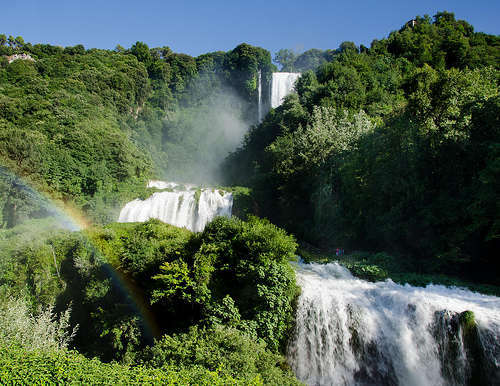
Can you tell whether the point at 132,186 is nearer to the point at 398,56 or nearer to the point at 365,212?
the point at 365,212

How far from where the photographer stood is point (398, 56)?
1937 inches

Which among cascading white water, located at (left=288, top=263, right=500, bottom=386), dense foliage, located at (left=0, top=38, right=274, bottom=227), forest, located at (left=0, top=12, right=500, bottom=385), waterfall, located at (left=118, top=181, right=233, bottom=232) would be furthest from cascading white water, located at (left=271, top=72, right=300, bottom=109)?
cascading white water, located at (left=288, top=263, right=500, bottom=386)

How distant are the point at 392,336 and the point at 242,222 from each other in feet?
26.4

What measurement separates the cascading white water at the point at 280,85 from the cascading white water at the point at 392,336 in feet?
172

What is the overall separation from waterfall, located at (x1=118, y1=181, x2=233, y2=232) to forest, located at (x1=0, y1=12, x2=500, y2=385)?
1.81m

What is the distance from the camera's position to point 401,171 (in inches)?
834

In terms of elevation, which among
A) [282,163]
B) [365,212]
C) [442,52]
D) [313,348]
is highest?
[442,52]

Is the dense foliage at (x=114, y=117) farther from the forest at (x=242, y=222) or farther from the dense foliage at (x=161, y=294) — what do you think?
the dense foliage at (x=161, y=294)

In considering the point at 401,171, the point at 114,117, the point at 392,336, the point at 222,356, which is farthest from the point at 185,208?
the point at 392,336

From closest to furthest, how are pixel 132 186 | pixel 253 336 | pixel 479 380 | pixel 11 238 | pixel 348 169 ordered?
pixel 479 380, pixel 253 336, pixel 11 238, pixel 348 169, pixel 132 186

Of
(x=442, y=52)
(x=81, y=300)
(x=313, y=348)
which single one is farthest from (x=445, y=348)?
(x=442, y=52)

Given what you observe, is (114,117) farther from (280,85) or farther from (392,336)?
(392,336)

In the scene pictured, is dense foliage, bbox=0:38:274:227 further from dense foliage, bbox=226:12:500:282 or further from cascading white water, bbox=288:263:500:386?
cascading white water, bbox=288:263:500:386

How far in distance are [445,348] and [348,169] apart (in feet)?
48.2
